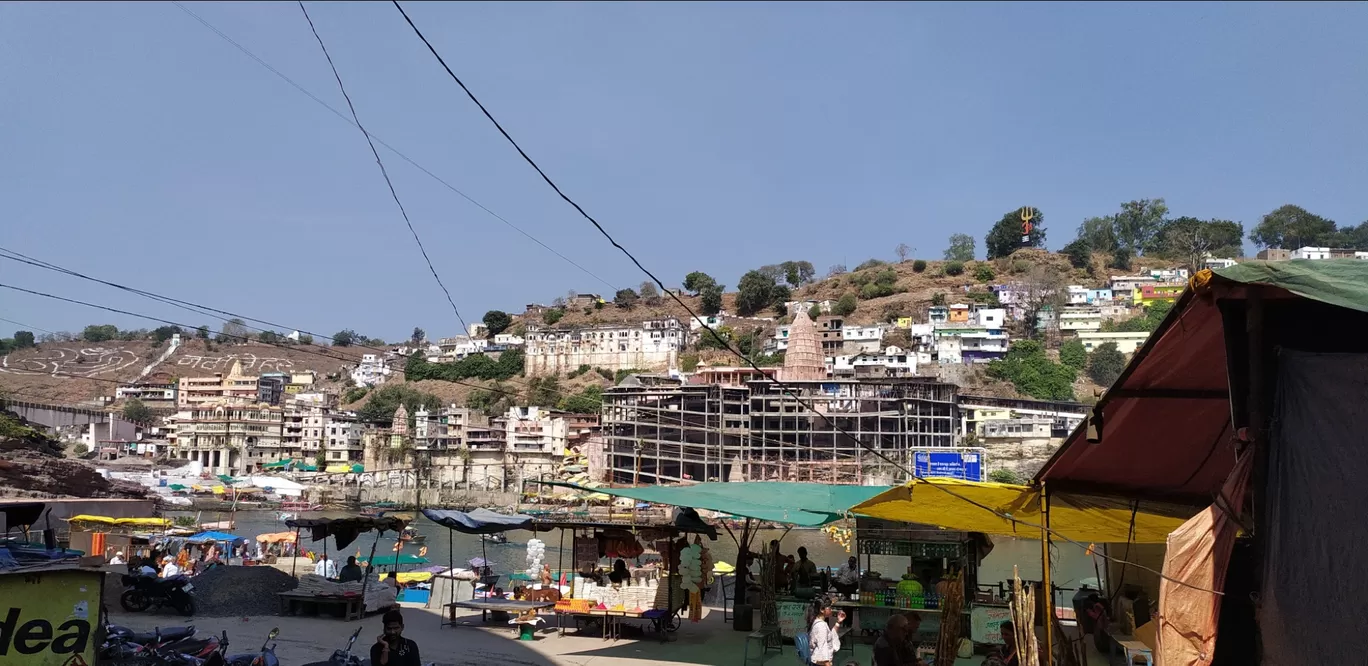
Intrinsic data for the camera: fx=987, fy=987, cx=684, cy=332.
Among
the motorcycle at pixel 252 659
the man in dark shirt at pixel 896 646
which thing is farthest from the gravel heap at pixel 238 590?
the man in dark shirt at pixel 896 646

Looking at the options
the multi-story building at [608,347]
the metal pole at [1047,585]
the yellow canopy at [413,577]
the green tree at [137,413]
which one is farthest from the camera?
the green tree at [137,413]

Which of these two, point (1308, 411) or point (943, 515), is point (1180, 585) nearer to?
point (1308, 411)

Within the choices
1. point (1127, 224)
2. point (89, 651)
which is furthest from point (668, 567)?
point (1127, 224)

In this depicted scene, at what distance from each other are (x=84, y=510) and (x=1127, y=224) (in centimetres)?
13096

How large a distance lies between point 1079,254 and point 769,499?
12339cm

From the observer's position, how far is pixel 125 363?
520 feet

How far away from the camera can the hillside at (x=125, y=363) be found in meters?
136

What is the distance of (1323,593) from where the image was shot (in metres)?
3.56

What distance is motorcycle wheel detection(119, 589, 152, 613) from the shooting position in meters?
10.8

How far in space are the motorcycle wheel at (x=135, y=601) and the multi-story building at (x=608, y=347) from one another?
94.6m

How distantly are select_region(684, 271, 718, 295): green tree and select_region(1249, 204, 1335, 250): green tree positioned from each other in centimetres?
6727

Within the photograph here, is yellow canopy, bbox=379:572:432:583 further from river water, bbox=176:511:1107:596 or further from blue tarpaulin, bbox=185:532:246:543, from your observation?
blue tarpaulin, bbox=185:532:246:543

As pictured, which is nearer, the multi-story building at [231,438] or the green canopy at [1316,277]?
the green canopy at [1316,277]

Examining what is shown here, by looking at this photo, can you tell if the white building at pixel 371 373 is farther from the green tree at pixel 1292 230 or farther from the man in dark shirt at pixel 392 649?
the man in dark shirt at pixel 392 649
